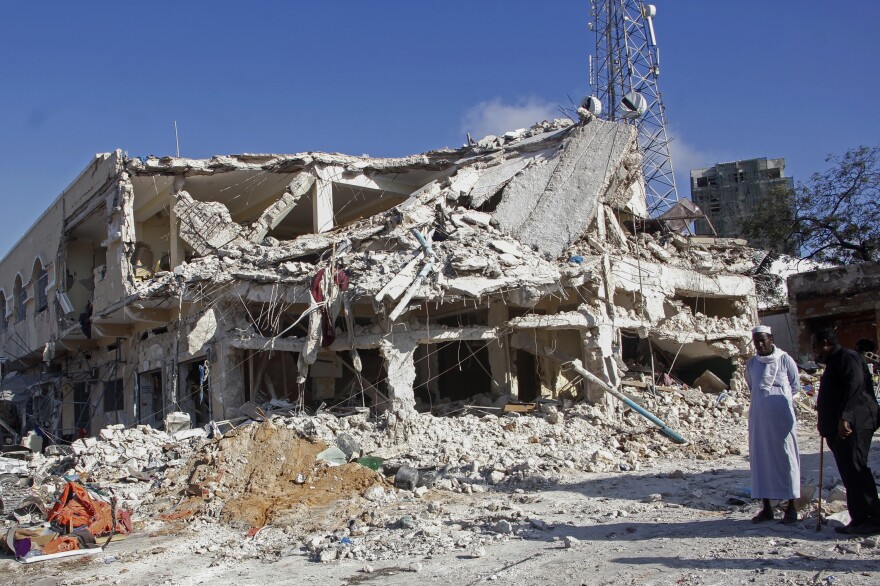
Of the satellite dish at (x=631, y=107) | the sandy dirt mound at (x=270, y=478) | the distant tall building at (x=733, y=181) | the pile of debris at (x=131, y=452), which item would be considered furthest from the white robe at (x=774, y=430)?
the distant tall building at (x=733, y=181)

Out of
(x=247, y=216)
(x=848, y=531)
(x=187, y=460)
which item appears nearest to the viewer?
(x=848, y=531)

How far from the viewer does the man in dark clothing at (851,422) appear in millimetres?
5340

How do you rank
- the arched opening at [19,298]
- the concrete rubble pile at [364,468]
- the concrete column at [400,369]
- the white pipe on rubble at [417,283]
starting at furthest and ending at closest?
1. the arched opening at [19,298]
2. the concrete column at [400,369]
3. the white pipe on rubble at [417,283]
4. the concrete rubble pile at [364,468]

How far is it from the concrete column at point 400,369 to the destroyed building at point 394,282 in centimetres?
3

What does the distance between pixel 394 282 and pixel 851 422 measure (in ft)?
24.3

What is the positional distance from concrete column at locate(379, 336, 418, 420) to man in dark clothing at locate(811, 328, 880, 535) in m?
7.20

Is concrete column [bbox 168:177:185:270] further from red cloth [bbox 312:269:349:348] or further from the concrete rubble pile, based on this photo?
red cloth [bbox 312:269:349:348]

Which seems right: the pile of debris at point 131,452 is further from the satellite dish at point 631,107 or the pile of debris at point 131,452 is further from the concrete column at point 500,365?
the satellite dish at point 631,107

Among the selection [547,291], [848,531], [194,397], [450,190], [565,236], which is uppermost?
[450,190]

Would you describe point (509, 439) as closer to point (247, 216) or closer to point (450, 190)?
point (450, 190)

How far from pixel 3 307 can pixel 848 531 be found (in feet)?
83.4

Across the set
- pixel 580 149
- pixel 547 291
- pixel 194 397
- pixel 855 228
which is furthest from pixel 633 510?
pixel 855 228

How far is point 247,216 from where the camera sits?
19000mm

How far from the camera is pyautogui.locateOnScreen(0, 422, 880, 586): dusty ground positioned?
16.3 feet
